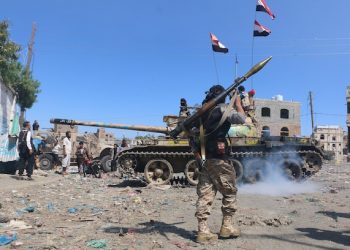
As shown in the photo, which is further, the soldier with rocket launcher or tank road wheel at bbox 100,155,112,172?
tank road wheel at bbox 100,155,112,172

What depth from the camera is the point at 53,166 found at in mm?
22156

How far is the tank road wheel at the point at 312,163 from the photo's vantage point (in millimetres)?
15552

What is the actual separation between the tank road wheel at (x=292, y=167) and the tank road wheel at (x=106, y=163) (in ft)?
27.9

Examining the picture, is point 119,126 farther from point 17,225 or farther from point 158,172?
point 17,225

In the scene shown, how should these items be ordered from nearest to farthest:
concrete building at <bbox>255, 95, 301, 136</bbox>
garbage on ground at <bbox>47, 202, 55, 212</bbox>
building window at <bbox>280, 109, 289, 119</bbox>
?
garbage on ground at <bbox>47, 202, 55, 212</bbox> < concrete building at <bbox>255, 95, 301, 136</bbox> < building window at <bbox>280, 109, 289, 119</bbox>

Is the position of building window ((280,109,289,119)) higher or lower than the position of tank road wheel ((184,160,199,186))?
higher

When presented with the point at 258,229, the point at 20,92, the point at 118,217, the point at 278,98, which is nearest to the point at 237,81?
the point at 258,229

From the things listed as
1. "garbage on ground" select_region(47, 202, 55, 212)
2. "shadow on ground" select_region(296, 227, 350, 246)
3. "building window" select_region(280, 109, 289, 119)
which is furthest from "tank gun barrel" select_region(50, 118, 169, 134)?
"building window" select_region(280, 109, 289, 119)

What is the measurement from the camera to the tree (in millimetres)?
22797

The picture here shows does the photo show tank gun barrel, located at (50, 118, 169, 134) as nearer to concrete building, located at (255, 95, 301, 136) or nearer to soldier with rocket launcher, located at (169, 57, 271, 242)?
soldier with rocket launcher, located at (169, 57, 271, 242)

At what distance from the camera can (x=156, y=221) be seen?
736cm

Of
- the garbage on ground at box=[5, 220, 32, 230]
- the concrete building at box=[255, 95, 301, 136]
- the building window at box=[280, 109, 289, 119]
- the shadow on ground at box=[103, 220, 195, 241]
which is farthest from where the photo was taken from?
the building window at box=[280, 109, 289, 119]

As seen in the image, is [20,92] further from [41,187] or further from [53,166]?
[41,187]

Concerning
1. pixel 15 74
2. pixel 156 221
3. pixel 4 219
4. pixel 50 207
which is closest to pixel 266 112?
pixel 15 74
